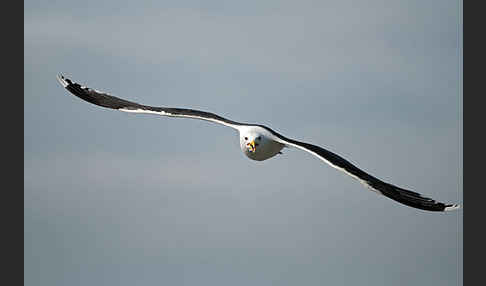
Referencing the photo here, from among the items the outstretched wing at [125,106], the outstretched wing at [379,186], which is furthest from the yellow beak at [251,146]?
the outstretched wing at [379,186]

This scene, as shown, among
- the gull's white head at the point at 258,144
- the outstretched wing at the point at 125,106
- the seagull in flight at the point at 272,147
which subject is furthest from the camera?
the outstretched wing at the point at 125,106

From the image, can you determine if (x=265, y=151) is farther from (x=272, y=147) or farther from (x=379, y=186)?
(x=379, y=186)

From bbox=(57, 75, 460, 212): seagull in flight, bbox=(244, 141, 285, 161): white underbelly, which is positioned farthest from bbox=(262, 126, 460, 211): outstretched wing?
bbox=(244, 141, 285, 161): white underbelly

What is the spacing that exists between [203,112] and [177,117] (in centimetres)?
103

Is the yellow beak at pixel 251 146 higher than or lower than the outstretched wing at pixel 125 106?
lower

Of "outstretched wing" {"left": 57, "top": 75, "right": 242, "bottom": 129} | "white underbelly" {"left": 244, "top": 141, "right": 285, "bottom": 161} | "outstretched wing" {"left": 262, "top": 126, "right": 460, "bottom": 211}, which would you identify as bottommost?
"outstretched wing" {"left": 262, "top": 126, "right": 460, "bottom": 211}

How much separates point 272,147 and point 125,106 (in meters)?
9.20

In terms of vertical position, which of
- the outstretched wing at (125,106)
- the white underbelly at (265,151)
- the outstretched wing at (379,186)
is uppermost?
the outstretched wing at (125,106)

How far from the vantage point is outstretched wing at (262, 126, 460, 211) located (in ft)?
125

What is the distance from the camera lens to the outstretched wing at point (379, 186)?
125 feet

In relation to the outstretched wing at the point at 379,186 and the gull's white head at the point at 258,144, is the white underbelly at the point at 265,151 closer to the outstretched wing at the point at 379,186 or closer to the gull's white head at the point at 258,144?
the gull's white head at the point at 258,144

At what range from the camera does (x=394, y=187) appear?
128 feet

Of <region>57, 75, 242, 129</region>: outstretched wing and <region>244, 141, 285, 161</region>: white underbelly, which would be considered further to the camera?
<region>57, 75, 242, 129</region>: outstretched wing

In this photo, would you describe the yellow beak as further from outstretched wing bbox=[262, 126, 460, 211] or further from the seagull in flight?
outstretched wing bbox=[262, 126, 460, 211]
